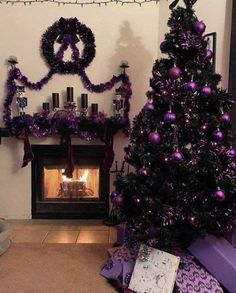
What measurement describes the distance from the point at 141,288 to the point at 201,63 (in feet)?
4.65

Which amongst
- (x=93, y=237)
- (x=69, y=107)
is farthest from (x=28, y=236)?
(x=69, y=107)

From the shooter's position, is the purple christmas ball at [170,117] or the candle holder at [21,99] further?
the candle holder at [21,99]

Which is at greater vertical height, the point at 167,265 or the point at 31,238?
the point at 167,265

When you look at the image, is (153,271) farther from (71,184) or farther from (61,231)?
(71,184)

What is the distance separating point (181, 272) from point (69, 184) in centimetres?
182

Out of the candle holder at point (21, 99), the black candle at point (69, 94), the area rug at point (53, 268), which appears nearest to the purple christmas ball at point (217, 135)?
the area rug at point (53, 268)

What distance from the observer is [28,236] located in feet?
10.2

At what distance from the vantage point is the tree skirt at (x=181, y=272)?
79.2 inches

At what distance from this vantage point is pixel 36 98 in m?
3.44

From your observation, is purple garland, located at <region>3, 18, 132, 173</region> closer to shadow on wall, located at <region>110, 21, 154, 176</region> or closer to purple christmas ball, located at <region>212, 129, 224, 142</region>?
shadow on wall, located at <region>110, 21, 154, 176</region>

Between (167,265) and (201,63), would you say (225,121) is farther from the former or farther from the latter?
(167,265)

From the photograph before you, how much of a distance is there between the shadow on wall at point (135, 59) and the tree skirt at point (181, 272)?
5.26ft

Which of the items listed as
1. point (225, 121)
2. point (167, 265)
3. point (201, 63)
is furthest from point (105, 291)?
point (201, 63)

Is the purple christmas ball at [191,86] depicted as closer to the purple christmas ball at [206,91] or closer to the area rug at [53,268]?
the purple christmas ball at [206,91]
